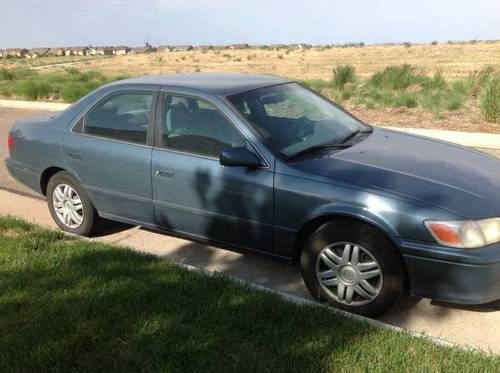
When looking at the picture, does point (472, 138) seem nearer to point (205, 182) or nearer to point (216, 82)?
point (216, 82)

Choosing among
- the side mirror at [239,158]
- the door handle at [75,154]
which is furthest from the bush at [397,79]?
the side mirror at [239,158]

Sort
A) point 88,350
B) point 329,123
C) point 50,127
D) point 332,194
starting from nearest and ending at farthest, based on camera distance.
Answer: point 88,350 → point 332,194 → point 329,123 → point 50,127

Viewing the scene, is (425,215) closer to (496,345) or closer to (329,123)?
(496,345)

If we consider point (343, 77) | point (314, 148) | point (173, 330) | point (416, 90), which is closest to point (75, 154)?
point (314, 148)

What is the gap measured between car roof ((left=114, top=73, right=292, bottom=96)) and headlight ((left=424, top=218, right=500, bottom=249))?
6.30 feet

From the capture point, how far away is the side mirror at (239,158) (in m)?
3.90

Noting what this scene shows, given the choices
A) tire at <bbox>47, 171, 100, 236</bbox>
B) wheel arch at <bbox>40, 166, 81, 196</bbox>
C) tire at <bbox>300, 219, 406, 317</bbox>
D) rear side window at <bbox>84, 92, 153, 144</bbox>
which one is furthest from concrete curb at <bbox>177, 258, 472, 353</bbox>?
wheel arch at <bbox>40, 166, 81, 196</bbox>

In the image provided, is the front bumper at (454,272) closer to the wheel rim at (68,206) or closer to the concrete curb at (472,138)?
the wheel rim at (68,206)

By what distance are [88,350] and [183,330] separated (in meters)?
0.55

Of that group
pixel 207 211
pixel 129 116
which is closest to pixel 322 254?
pixel 207 211

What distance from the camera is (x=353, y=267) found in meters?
3.66

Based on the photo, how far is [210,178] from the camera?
425 centimetres

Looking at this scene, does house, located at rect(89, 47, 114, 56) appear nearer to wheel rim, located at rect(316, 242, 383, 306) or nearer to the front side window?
the front side window

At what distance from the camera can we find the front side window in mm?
4234
